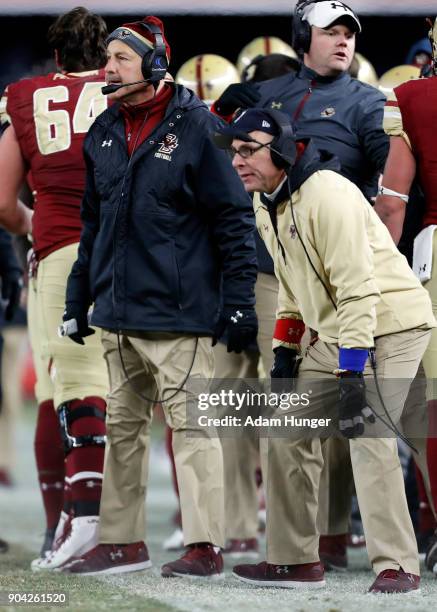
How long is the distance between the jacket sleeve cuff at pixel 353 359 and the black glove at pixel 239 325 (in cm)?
54

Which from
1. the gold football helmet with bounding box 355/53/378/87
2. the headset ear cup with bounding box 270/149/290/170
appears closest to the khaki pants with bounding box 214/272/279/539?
the headset ear cup with bounding box 270/149/290/170

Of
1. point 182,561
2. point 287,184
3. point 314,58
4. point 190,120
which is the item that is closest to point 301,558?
point 182,561

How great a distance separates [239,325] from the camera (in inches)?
164

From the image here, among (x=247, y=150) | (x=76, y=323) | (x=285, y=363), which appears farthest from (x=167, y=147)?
(x=285, y=363)

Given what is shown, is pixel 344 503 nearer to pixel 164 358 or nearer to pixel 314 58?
pixel 164 358

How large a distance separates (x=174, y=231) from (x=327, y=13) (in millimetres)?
962

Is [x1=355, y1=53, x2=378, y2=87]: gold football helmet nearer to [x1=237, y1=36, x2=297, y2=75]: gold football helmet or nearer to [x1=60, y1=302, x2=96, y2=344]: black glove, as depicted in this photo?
[x1=237, y1=36, x2=297, y2=75]: gold football helmet

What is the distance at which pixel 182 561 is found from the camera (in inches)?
163

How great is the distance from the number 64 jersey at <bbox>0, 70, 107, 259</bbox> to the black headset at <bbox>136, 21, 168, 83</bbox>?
0.48 metres

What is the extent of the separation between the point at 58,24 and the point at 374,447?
1.89m

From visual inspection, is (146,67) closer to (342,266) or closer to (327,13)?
(327,13)

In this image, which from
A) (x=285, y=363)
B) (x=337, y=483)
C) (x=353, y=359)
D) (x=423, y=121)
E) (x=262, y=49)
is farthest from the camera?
(x=262, y=49)

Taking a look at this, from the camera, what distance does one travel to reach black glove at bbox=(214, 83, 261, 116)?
4.77 meters

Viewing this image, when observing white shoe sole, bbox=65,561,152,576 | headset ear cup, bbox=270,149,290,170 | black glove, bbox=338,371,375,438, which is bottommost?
white shoe sole, bbox=65,561,152,576
